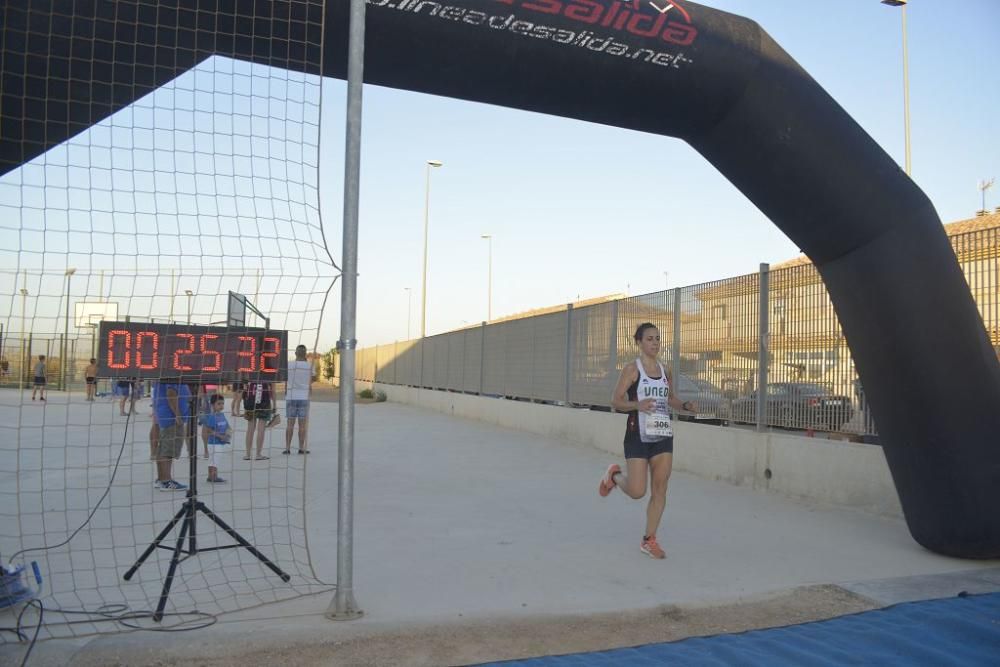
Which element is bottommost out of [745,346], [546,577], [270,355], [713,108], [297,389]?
[546,577]

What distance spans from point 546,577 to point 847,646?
183cm

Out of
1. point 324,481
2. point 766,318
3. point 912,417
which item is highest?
point 766,318

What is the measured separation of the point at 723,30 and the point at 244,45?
3065 mm

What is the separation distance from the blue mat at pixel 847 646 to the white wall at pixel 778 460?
3.10 metres

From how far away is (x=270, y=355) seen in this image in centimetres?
440

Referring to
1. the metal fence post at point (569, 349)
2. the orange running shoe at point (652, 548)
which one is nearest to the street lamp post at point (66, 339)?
Result: the orange running shoe at point (652, 548)

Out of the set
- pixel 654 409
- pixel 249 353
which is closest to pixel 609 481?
pixel 654 409

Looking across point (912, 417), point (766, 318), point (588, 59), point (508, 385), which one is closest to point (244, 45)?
point (588, 59)

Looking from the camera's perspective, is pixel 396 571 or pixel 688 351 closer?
pixel 396 571

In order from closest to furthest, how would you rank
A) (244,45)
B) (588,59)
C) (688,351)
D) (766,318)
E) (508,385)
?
(244,45) < (588,59) < (766,318) < (688,351) < (508,385)

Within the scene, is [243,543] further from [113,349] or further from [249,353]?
[113,349]

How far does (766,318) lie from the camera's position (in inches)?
354

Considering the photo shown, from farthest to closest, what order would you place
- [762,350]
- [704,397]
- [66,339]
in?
[704,397] < [762,350] < [66,339]

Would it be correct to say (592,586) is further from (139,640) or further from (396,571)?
(139,640)
